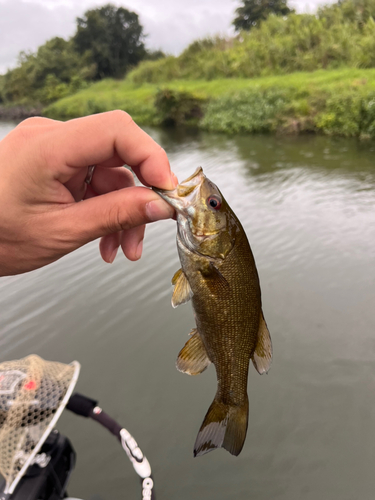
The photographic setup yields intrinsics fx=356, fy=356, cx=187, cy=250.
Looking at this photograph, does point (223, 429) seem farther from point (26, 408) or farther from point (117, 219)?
point (26, 408)

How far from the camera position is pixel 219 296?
6.21 feet

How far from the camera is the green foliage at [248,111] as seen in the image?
18.2 m

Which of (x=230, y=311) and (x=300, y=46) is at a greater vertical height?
(x=300, y=46)

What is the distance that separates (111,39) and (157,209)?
6524 cm

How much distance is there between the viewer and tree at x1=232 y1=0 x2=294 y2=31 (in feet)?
128

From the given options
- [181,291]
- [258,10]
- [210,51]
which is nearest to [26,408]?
[181,291]

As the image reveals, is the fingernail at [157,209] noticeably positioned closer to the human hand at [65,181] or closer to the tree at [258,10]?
the human hand at [65,181]

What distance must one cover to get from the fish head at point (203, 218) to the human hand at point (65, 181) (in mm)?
80

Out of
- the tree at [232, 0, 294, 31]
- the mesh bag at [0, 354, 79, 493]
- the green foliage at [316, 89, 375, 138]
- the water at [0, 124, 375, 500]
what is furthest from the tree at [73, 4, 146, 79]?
the mesh bag at [0, 354, 79, 493]

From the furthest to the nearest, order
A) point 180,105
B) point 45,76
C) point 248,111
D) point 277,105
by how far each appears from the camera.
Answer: point 45,76
point 180,105
point 248,111
point 277,105

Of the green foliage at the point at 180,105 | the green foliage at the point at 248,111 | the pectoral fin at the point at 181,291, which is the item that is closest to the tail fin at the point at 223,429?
the pectoral fin at the point at 181,291

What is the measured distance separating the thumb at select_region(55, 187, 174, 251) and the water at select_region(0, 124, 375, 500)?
3450 millimetres

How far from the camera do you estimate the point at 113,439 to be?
14.5ft

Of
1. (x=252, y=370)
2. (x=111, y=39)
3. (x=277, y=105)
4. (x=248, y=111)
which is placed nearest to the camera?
(x=252, y=370)
